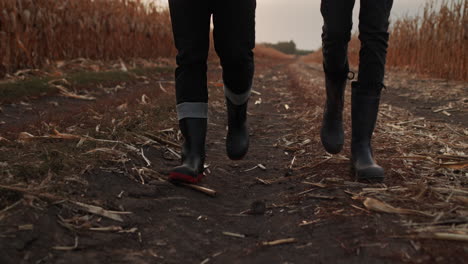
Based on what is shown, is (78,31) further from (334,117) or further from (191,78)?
(334,117)

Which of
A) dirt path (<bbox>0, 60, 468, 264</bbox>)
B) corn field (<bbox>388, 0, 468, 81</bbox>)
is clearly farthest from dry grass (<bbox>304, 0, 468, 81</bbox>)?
dirt path (<bbox>0, 60, 468, 264</bbox>)

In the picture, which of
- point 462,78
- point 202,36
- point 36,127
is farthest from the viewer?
point 462,78

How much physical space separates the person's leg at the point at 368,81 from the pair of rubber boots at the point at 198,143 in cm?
66

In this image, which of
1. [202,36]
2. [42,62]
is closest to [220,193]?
[202,36]

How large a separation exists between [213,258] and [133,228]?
39 cm

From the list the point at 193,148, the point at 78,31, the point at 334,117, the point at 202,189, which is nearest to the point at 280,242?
the point at 202,189

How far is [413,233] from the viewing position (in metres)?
1.45

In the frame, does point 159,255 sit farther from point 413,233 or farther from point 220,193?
point 413,233

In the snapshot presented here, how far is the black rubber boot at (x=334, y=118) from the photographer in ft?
8.12

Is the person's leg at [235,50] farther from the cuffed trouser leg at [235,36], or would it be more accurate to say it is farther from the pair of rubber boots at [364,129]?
the pair of rubber boots at [364,129]

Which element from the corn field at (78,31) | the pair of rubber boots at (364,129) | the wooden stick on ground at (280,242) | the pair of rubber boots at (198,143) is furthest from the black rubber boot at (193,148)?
the corn field at (78,31)

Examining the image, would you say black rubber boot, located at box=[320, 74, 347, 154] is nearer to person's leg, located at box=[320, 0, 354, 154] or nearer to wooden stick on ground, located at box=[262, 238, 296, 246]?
person's leg, located at box=[320, 0, 354, 154]

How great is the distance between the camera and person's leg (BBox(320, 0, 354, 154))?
2115 mm

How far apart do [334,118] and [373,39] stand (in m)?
0.59
